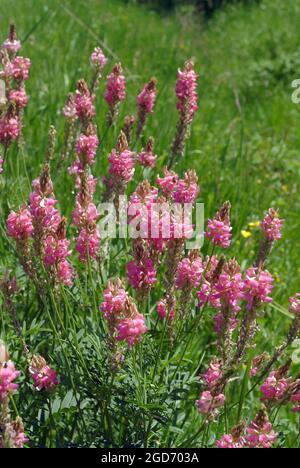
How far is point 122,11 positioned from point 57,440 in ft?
23.9

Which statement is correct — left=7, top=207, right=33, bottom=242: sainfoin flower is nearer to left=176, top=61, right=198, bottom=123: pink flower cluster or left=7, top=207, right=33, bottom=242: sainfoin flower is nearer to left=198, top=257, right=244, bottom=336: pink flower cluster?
left=198, top=257, right=244, bottom=336: pink flower cluster

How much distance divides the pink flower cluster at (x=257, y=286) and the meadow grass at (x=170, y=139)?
1.09 ft

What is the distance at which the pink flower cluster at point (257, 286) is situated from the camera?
1581 millimetres

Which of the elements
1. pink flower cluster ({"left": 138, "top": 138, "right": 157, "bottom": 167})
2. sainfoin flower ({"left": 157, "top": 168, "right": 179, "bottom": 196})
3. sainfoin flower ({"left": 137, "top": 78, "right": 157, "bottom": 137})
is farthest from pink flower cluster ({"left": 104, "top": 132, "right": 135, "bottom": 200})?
sainfoin flower ({"left": 137, "top": 78, "right": 157, "bottom": 137})

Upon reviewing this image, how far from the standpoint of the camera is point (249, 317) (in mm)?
1654

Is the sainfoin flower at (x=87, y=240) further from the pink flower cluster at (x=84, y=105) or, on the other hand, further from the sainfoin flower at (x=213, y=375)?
the pink flower cluster at (x=84, y=105)

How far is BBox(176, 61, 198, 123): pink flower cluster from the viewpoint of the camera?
230cm

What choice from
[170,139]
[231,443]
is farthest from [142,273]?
[170,139]

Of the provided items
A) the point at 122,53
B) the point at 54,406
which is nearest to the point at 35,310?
the point at 54,406

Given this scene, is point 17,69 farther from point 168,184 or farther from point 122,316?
point 122,316

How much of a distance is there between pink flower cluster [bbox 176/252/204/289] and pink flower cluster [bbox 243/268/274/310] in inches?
8.6

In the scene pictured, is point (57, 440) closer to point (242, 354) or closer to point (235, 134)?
point (242, 354)

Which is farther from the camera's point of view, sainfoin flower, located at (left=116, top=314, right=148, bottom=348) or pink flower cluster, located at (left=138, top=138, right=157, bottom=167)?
pink flower cluster, located at (left=138, top=138, right=157, bottom=167)

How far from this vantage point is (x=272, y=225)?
1900mm
